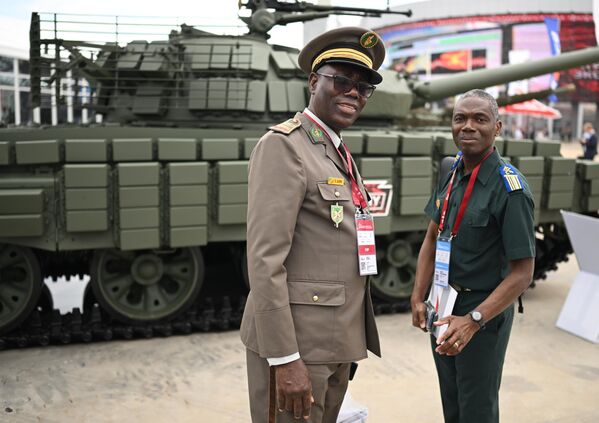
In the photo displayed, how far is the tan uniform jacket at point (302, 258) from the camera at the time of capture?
2.12 metres

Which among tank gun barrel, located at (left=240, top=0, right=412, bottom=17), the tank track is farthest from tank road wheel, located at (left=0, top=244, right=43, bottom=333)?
tank gun barrel, located at (left=240, top=0, right=412, bottom=17)

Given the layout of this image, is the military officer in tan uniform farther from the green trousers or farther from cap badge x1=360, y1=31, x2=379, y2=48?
the green trousers

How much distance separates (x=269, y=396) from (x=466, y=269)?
1.08 m

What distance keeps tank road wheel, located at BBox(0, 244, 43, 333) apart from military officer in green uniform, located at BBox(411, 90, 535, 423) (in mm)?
4402

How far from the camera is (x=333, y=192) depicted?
2.29 metres

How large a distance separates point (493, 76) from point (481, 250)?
6.13 m

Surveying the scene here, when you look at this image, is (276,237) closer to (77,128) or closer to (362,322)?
(362,322)

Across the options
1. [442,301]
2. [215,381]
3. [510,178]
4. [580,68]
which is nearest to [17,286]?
[215,381]

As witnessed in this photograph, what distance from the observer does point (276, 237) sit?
6.96ft

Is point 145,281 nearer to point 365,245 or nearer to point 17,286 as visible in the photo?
point 17,286

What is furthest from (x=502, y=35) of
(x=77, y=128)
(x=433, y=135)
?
(x=77, y=128)

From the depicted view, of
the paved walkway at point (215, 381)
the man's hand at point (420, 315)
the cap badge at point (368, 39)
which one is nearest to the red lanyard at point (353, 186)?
the cap badge at point (368, 39)

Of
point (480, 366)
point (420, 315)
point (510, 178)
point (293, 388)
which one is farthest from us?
point (420, 315)

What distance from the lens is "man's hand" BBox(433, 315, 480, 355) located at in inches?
99.5
